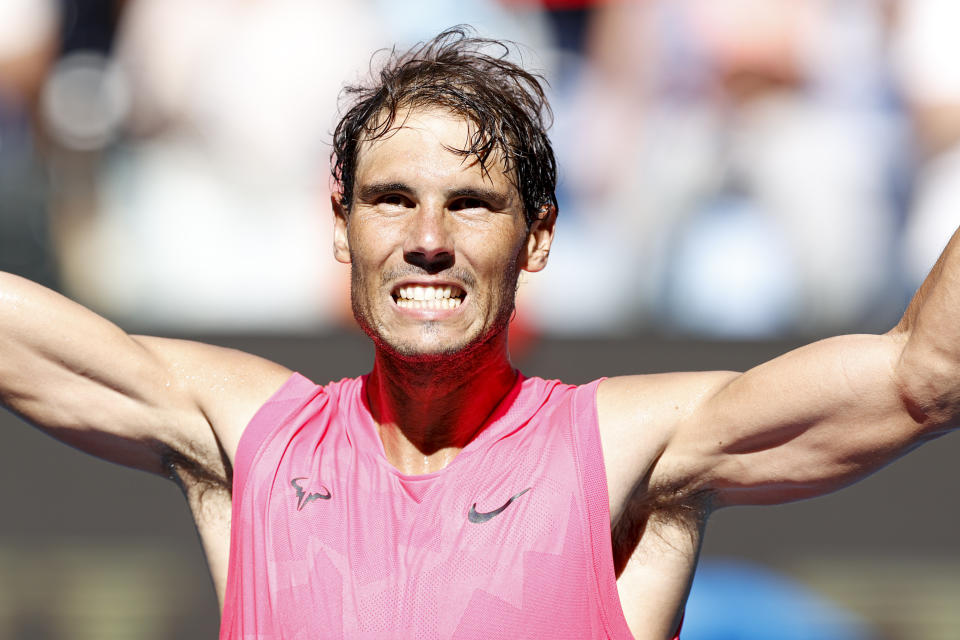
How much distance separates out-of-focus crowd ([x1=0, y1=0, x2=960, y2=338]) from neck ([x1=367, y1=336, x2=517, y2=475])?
4572mm

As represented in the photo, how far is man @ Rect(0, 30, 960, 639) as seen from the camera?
2475 millimetres

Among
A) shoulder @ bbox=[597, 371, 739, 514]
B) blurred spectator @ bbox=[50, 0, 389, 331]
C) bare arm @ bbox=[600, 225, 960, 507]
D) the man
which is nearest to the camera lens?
bare arm @ bbox=[600, 225, 960, 507]

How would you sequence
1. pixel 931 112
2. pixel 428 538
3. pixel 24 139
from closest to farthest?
pixel 428 538 → pixel 931 112 → pixel 24 139

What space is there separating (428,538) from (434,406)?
0.39 metres

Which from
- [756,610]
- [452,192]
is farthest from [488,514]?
[756,610]

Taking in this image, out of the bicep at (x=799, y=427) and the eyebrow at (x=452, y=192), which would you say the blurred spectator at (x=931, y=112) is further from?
the eyebrow at (x=452, y=192)

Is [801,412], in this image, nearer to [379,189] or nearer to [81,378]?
[379,189]

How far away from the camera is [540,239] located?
9.77ft

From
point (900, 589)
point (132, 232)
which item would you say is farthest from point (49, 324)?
point (900, 589)

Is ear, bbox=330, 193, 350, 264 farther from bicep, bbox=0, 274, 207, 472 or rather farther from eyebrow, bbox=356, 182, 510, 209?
bicep, bbox=0, 274, 207, 472

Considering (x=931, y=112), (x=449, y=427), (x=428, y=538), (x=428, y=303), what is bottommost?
(x=428, y=538)

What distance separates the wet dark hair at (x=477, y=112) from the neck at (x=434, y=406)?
0.43m

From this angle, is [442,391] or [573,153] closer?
[442,391]

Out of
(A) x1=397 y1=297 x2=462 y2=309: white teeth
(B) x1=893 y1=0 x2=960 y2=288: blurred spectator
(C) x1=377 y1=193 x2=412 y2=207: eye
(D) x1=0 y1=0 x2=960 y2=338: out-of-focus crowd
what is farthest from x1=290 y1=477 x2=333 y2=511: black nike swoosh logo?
(B) x1=893 y1=0 x2=960 y2=288: blurred spectator
